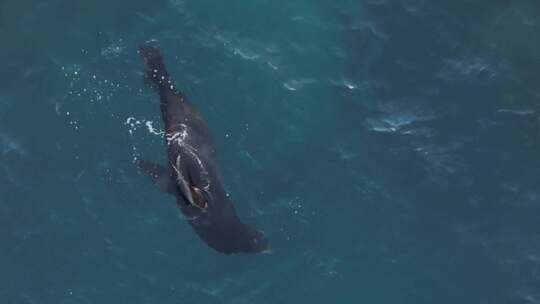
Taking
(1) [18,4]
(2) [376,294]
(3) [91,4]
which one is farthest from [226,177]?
(1) [18,4]

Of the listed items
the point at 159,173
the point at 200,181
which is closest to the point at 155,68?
the point at 159,173

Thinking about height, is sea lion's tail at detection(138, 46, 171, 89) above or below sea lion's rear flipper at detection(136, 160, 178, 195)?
above

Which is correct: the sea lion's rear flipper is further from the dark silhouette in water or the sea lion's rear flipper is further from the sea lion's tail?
the sea lion's tail

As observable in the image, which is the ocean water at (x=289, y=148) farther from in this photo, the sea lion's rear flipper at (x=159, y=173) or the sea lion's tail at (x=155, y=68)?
the sea lion's rear flipper at (x=159, y=173)

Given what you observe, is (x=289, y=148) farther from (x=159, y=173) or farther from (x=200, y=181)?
(x=159, y=173)

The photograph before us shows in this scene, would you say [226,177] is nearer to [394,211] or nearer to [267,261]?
[267,261]

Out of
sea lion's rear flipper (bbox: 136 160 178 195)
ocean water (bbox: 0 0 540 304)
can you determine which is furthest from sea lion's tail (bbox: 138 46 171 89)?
sea lion's rear flipper (bbox: 136 160 178 195)
